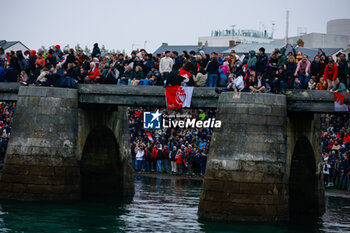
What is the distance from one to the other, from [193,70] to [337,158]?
15159 mm

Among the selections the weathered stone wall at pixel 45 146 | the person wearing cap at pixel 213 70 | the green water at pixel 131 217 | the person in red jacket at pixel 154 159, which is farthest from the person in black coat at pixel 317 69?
the person in red jacket at pixel 154 159

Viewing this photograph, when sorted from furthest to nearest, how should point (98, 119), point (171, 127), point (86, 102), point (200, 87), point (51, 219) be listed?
point (171, 127) → point (98, 119) → point (86, 102) → point (200, 87) → point (51, 219)

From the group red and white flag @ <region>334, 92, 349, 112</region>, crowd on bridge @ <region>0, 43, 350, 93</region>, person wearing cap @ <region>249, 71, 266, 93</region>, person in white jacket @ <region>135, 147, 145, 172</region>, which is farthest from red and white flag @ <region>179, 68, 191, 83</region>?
person in white jacket @ <region>135, 147, 145, 172</region>

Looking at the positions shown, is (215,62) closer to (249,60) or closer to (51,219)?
(249,60)

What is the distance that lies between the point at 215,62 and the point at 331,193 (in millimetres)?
15376

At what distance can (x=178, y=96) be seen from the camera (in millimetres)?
29562

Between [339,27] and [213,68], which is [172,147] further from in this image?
[339,27]

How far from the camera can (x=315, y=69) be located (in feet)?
99.0

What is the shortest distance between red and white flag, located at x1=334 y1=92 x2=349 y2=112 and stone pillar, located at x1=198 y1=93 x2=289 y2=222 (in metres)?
1.97

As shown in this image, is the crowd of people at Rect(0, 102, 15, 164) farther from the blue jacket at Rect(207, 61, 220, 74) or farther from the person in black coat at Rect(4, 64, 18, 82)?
the blue jacket at Rect(207, 61, 220, 74)

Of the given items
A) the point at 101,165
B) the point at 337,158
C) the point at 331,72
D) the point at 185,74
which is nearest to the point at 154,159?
the point at 337,158

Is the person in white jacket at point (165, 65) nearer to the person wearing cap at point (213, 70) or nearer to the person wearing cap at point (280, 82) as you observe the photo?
the person wearing cap at point (213, 70)

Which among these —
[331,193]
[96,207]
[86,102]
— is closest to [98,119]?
[86,102]

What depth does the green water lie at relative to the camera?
1022 inches
